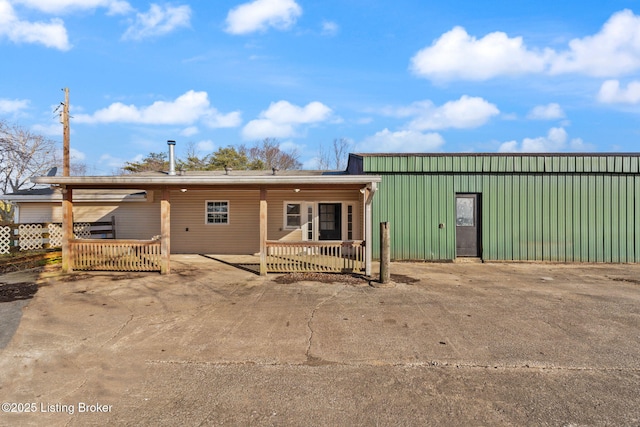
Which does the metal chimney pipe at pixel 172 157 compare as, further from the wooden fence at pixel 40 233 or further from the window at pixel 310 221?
the window at pixel 310 221

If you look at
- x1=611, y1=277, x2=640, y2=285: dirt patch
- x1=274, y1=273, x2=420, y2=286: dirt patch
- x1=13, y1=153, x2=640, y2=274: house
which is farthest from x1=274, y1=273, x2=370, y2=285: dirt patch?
x1=611, y1=277, x2=640, y2=285: dirt patch

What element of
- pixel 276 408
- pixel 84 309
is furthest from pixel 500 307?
pixel 84 309

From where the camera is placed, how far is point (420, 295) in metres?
6.49

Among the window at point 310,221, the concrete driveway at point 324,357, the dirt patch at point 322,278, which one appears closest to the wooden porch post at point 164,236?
the concrete driveway at point 324,357

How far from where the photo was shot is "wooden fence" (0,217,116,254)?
9.95 meters

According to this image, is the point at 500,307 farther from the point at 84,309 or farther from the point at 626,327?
the point at 84,309

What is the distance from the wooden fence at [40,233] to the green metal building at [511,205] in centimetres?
1007

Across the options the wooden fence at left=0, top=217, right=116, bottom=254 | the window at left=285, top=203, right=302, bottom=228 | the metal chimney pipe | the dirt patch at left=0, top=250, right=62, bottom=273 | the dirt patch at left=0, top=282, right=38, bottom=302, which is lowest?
the dirt patch at left=0, top=282, right=38, bottom=302

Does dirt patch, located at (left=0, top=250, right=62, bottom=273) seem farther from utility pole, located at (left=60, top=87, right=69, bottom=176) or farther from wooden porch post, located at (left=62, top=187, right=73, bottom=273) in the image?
utility pole, located at (left=60, top=87, right=69, bottom=176)

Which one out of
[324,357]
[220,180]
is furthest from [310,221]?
[324,357]

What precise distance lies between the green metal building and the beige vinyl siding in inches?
180

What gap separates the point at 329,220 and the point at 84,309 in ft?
26.5

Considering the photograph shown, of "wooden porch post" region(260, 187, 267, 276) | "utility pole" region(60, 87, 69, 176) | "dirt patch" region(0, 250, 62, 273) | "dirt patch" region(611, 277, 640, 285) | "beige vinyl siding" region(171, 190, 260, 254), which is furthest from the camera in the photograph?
"utility pole" region(60, 87, 69, 176)

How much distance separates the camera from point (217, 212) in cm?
1248
